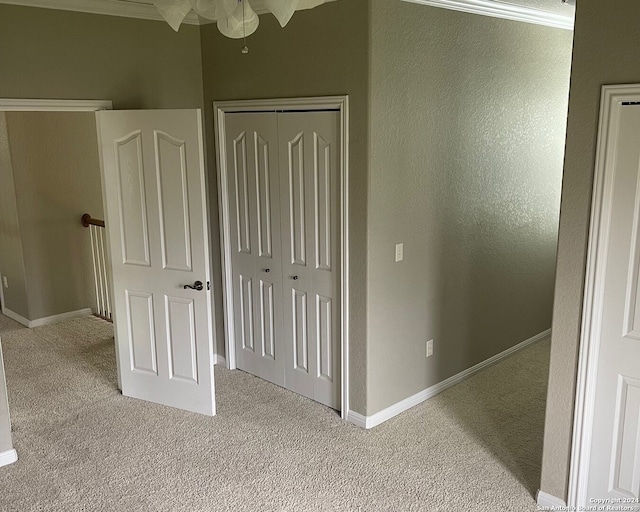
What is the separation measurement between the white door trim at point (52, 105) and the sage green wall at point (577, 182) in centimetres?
280

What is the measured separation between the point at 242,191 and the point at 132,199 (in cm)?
75

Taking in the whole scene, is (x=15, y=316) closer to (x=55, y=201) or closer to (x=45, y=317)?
(x=45, y=317)

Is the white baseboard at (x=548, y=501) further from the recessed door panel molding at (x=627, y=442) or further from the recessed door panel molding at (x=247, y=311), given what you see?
the recessed door panel molding at (x=247, y=311)

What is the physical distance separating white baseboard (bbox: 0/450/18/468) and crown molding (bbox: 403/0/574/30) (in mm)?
3400

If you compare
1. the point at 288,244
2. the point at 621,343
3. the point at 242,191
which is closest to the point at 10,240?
the point at 242,191

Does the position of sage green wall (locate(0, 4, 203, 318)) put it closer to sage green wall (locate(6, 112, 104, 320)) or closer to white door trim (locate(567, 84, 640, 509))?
sage green wall (locate(6, 112, 104, 320))

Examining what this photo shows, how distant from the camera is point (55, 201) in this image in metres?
5.73

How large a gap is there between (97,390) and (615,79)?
376cm

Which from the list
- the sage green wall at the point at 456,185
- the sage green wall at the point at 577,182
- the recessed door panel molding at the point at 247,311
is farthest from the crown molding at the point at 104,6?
the sage green wall at the point at 577,182

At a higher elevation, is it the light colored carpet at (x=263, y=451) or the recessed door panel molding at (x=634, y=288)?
the recessed door panel molding at (x=634, y=288)

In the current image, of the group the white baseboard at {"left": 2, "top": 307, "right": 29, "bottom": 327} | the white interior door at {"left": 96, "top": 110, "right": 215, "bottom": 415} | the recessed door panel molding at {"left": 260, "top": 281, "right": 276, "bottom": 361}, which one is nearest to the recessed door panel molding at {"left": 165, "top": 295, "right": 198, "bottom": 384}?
the white interior door at {"left": 96, "top": 110, "right": 215, "bottom": 415}

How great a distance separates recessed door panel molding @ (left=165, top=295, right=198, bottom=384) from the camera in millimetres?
3953

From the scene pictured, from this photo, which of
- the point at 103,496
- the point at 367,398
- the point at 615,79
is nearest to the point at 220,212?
the point at 367,398

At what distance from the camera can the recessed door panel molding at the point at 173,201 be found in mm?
3754
